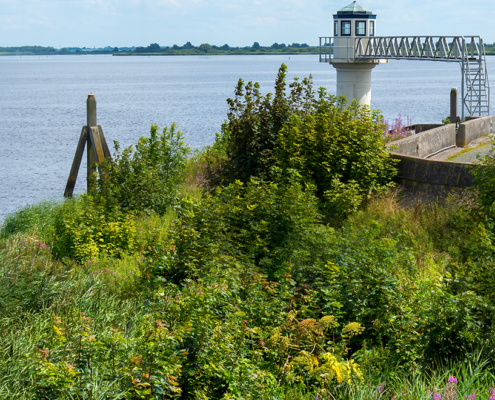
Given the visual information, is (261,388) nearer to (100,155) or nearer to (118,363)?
(118,363)

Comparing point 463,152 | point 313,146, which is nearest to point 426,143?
point 463,152

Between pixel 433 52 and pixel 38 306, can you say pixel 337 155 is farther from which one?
pixel 433 52

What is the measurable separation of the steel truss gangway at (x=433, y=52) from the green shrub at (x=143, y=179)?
84.6 ft

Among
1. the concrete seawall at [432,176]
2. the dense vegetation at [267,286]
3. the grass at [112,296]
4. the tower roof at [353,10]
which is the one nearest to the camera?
the grass at [112,296]

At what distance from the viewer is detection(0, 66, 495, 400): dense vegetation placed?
4.64 metres

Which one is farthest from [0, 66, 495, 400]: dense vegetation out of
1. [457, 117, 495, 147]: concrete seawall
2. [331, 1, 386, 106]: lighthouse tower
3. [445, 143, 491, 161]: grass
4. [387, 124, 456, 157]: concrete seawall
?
[331, 1, 386, 106]: lighthouse tower

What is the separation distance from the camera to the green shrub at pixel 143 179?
1173 centimetres

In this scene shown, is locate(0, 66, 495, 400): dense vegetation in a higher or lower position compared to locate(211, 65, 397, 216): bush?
lower

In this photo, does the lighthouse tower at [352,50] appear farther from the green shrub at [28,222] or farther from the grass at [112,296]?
the grass at [112,296]

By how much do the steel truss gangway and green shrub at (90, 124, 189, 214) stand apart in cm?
2579

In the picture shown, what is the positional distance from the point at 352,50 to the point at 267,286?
1294 inches

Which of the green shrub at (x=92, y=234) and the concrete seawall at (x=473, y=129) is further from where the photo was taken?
the concrete seawall at (x=473, y=129)

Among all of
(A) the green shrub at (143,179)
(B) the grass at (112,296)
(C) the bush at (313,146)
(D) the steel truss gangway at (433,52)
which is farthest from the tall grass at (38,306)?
(D) the steel truss gangway at (433,52)

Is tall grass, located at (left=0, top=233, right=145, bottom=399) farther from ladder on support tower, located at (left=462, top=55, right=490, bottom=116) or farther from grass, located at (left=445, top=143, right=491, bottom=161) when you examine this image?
ladder on support tower, located at (left=462, top=55, right=490, bottom=116)
